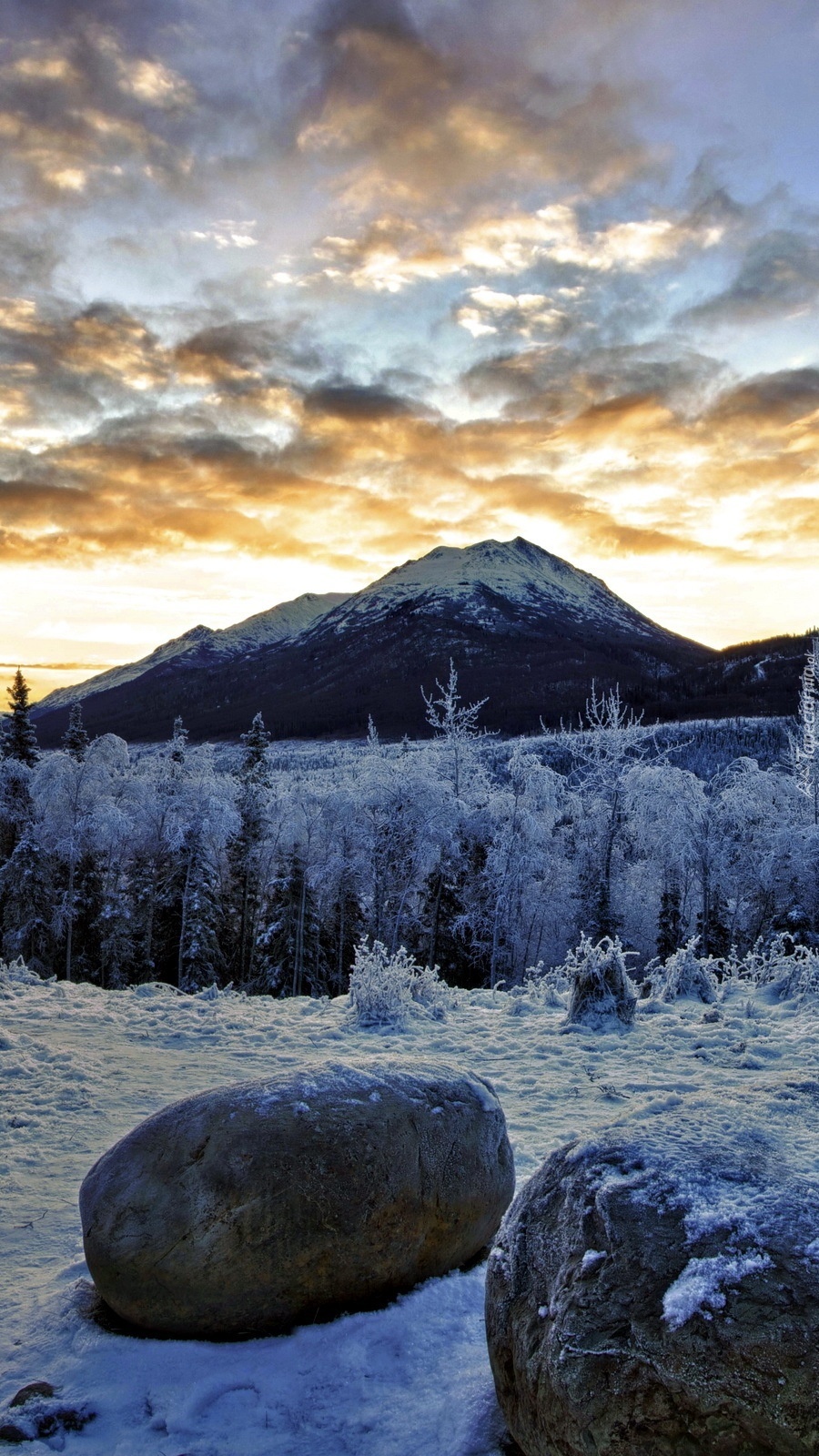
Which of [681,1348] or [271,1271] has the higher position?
[681,1348]

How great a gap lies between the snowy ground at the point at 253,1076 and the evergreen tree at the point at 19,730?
21531mm

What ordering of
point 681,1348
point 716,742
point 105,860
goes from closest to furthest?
point 681,1348 → point 105,860 → point 716,742

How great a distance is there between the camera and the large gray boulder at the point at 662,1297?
2.58m

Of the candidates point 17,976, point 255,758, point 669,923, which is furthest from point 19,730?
point 669,923

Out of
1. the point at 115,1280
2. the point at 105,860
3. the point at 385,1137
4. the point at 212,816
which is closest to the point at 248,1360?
the point at 115,1280

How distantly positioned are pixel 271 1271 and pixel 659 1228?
7.67ft

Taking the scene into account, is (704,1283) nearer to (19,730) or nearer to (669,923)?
(669,923)

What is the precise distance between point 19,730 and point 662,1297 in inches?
1381

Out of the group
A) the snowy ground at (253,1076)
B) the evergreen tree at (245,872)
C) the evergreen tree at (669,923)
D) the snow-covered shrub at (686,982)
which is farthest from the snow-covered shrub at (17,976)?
the evergreen tree at (669,923)

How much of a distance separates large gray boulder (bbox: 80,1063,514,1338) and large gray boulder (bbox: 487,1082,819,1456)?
1219mm

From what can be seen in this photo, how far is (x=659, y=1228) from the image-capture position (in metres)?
3.02

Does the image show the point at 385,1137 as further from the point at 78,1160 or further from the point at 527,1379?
the point at 78,1160

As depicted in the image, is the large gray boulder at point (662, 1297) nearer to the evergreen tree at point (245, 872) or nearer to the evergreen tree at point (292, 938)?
the evergreen tree at point (292, 938)

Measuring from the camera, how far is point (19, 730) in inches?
1314
